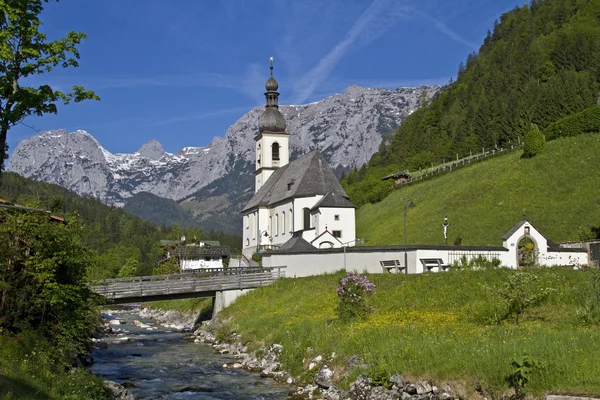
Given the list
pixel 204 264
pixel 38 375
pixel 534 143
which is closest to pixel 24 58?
pixel 38 375

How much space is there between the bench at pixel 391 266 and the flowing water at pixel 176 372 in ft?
38.8

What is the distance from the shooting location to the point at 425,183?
8175 centimetres

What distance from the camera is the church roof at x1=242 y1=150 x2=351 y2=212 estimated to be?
204ft

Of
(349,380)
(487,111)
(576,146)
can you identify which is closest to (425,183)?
(576,146)

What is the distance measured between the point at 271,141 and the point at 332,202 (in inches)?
1143

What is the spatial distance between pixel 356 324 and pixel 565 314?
785 cm

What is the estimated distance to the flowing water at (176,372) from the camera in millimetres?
22172

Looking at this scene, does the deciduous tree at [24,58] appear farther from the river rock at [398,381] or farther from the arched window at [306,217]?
the arched window at [306,217]

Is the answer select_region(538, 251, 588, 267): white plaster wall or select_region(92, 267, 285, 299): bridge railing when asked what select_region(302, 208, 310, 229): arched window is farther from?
select_region(538, 251, 588, 267): white plaster wall

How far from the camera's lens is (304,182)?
6359 centimetres

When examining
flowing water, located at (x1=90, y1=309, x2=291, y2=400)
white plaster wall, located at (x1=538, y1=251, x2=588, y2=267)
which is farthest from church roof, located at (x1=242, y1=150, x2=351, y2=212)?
white plaster wall, located at (x1=538, y1=251, x2=588, y2=267)

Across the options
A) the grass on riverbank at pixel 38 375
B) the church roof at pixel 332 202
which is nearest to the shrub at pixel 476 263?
the grass on riverbank at pixel 38 375

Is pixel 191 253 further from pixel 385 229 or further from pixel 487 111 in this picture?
pixel 487 111

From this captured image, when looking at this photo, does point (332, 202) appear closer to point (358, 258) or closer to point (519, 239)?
point (358, 258)
